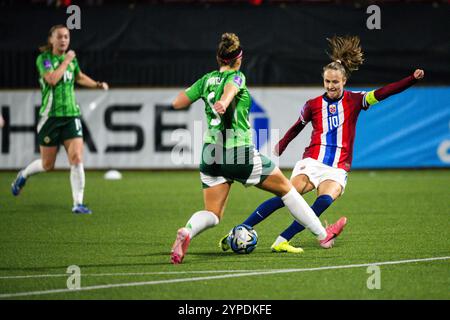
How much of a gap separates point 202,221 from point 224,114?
0.86m

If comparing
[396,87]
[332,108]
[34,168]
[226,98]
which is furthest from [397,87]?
[34,168]

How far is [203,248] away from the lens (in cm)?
852

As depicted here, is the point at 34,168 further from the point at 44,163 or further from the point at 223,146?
the point at 223,146

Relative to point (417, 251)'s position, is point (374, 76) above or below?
above

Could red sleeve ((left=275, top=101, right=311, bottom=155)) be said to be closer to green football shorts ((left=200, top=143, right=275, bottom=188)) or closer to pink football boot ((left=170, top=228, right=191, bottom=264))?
green football shorts ((left=200, top=143, right=275, bottom=188))

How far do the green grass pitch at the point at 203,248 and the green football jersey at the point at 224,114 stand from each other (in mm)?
989

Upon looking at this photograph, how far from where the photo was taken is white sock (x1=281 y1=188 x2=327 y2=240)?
7746 millimetres

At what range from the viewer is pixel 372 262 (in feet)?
24.7

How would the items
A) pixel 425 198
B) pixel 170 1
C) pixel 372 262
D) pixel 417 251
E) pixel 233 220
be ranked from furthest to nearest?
pixel 170 1 < pixel 425 198 < pixel 233 220 < pixel 417 251 < pixel 372 262

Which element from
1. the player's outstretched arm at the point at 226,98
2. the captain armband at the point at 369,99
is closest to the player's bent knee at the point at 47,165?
the captain armband at the point at 369,99

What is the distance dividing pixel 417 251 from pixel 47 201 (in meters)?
6.27

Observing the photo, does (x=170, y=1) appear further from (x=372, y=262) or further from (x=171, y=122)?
(x=372, y=262)
